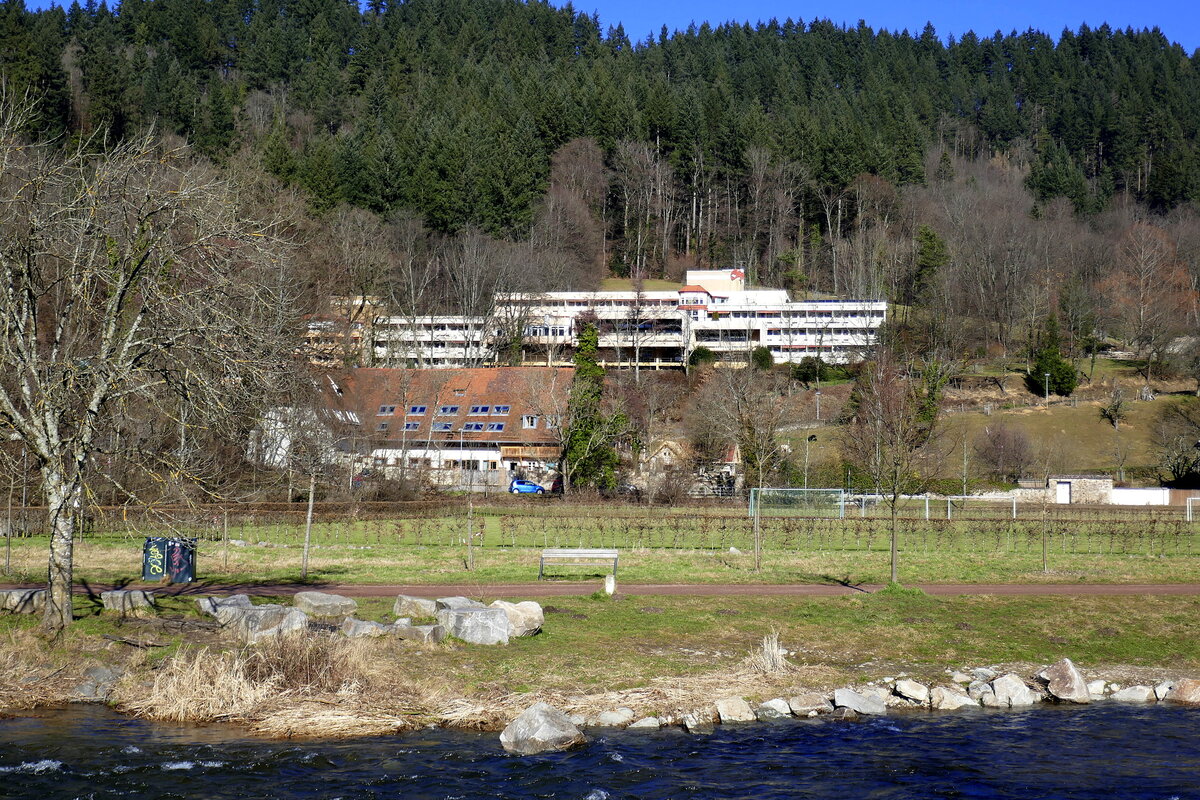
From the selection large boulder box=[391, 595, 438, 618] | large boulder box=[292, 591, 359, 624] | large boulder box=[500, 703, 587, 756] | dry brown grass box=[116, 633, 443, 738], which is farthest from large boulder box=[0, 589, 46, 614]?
large boulder box=[500, 703, 587, 756]

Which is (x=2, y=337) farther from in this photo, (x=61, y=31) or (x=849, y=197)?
(x=61, y=31)

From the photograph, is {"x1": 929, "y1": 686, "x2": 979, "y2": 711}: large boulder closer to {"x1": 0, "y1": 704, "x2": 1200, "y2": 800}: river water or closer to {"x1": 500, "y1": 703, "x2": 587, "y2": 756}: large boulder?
{"x1": 0, "y1": 704, "x2": 1200, "y2": 800}: river water

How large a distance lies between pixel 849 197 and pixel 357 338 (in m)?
67.8

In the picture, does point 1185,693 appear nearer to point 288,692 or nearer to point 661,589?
point 661,589

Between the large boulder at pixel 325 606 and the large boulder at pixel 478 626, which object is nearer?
the large boulder at pixel 478 626

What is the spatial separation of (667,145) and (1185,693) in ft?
370

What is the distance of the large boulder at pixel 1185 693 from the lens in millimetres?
17391

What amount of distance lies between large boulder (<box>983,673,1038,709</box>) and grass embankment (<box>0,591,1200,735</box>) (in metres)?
1.15

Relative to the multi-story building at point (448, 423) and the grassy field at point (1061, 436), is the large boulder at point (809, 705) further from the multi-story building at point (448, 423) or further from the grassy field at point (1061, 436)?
the grassy field at point (1061, 436)

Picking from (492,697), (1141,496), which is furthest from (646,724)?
(1141,496)

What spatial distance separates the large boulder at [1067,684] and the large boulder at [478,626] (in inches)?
367

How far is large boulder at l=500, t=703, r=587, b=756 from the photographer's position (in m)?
14.5

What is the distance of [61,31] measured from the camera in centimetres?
12450

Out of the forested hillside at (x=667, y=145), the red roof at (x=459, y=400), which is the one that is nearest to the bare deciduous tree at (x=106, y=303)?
the red roof at (x=459, y=400)
